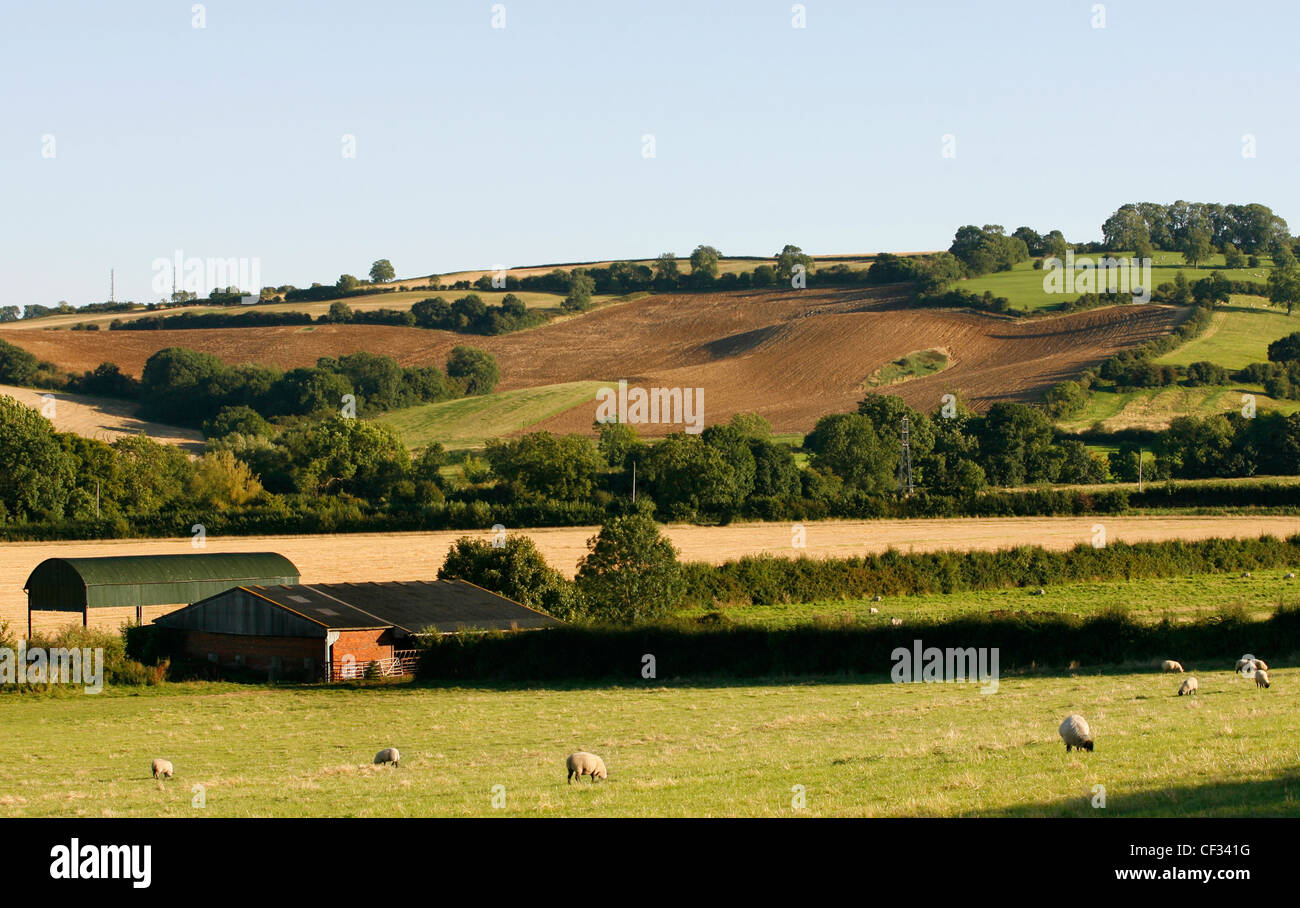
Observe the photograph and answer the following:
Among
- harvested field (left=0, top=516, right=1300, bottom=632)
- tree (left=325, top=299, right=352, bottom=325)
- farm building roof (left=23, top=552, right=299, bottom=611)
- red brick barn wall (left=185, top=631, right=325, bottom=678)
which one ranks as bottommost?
red brick barn wall (left=185, top=631, right=325, bottom=678)

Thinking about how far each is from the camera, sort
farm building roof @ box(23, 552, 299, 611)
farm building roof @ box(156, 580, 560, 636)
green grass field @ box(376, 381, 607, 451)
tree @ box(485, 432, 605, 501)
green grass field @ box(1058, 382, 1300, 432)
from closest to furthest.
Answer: farm building roof @ box(156, 580, 560, 636) < farm building roof @ box(23, 552, 299, 611) < tree @ box(485, 432, 605, 501) < green grass field @ box(1058, 382, 1300, 432) < green grass field @ box(376, 381, 607, 451)

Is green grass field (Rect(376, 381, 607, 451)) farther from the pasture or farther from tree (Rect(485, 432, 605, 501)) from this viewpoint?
the pasture

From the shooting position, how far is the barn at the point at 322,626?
145 ft

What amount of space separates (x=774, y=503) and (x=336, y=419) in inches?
1637

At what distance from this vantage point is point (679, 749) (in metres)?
23.0

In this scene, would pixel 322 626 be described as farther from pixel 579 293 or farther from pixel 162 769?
pixel 579 293

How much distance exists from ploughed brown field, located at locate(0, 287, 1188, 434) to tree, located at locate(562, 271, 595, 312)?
3979 mm

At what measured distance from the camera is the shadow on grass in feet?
40.1

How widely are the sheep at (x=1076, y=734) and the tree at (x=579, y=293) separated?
558ft

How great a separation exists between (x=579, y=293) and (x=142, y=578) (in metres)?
140

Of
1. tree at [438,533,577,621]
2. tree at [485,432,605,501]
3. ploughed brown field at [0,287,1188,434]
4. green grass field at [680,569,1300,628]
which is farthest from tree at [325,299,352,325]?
green grass field at [680,569,1300,628]
